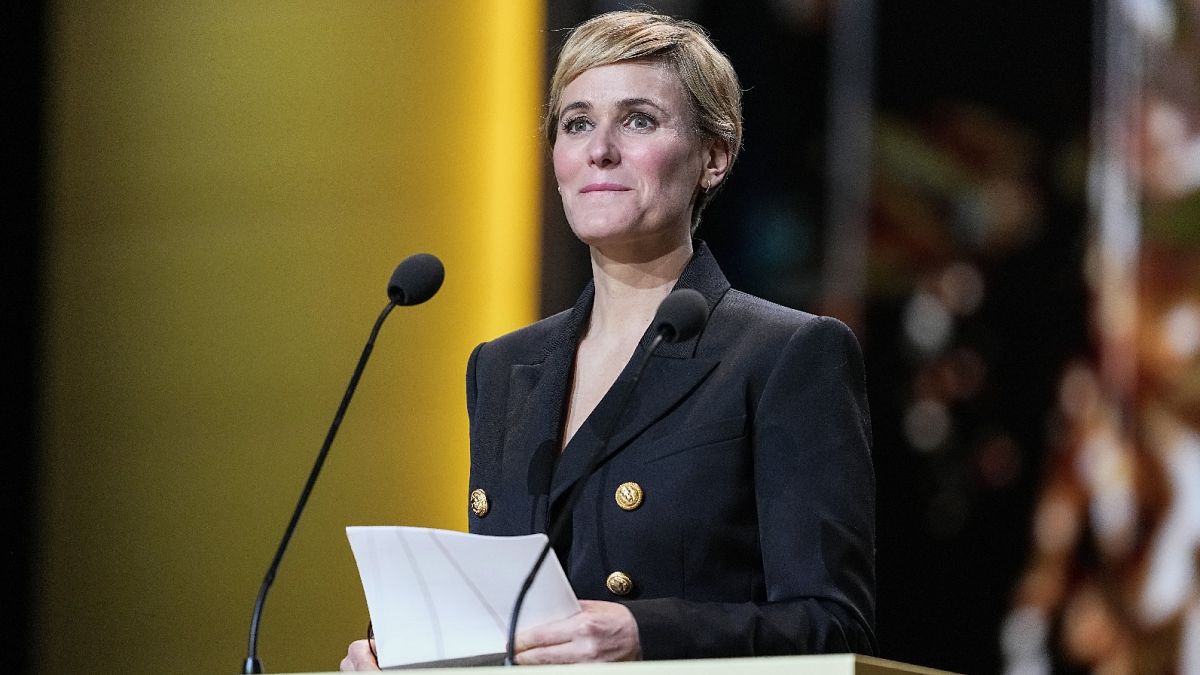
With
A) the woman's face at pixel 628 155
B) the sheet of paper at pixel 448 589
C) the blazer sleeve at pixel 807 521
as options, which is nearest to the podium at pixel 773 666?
the sheet of paper at pixel 448 589

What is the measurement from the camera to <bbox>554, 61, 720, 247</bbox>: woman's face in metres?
1.94

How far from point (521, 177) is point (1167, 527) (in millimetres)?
1521

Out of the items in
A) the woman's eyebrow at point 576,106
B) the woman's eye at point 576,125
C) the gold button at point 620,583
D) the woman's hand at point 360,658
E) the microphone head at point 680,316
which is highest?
the woman's eyebrow at point 576,106

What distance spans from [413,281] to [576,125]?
0.39 metres

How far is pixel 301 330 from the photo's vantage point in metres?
3.53

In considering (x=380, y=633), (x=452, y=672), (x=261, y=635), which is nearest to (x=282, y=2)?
(x=261, y=635)

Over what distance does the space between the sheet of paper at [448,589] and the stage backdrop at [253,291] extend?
1907mm

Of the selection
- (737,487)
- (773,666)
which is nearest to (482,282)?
(737,487)

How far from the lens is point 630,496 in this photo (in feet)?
5.86

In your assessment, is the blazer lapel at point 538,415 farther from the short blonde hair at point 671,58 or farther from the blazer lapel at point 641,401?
the short blonde hair at point 671,58

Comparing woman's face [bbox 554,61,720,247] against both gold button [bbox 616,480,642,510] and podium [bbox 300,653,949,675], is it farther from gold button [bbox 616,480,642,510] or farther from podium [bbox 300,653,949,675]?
podium [bbox 300,653,949,675]

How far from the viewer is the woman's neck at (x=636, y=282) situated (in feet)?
6.55

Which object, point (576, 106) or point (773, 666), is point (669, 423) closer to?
point (576, 106)

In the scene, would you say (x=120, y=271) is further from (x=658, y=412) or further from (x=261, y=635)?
(x=658, y=412)
